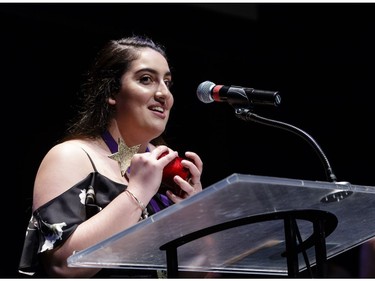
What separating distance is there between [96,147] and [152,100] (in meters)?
0.23

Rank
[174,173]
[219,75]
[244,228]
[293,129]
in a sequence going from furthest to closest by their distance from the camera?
[219,75] → [174,173] → [293,129] → [244,228]

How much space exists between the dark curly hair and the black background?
0.80m

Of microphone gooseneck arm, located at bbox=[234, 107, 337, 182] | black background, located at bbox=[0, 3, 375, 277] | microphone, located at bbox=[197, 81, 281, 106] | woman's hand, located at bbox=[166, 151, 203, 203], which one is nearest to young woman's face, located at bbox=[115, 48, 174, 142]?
woman's hand, located at bbox=[166, 151, 203, 203]

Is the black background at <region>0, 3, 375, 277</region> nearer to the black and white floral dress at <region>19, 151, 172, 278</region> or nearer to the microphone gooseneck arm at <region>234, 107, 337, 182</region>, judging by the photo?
the black and white floral dress at <region>19, 151, 172, 278</region>

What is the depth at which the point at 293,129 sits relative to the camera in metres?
1.66

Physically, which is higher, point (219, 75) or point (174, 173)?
point (219, 75)

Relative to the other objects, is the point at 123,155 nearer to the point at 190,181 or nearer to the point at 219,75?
the point at 190,181

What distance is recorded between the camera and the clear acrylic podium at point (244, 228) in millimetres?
1309

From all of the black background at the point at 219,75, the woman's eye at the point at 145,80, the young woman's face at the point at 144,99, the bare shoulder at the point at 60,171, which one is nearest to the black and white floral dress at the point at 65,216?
the bare shoulder at the point at 60,171

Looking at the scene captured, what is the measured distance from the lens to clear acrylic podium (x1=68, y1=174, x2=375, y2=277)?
1.31m

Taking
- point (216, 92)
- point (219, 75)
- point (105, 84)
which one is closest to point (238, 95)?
point (216, 92)

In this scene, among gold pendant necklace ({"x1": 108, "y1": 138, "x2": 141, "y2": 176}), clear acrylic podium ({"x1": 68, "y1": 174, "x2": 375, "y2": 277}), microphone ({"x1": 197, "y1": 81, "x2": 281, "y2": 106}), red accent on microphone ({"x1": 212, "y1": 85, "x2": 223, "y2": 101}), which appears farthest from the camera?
gold pendant necklace ({"x1": 108, "y1": 138, "x2": 141, "y2": 176})

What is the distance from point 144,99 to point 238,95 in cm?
50

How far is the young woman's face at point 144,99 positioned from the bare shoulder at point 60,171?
Result: 23 cm
